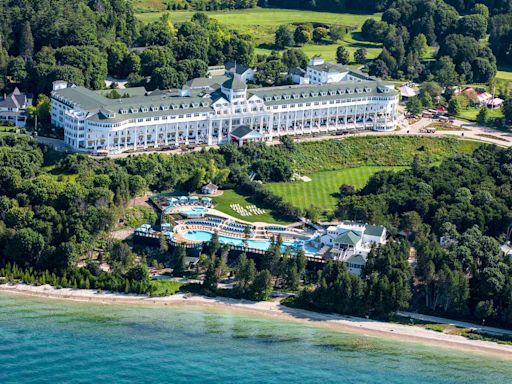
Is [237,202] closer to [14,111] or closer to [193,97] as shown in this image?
[193,97]

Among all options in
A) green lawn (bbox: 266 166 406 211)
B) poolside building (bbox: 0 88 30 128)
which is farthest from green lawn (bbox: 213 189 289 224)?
poolside building (bbox: 0 88 30 128)

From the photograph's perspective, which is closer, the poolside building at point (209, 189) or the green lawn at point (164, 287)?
the green lawn at point (164, 287)

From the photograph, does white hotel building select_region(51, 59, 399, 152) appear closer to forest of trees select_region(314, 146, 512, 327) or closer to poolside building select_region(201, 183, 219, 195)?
poolside building select_region(201, 183, 219, 195)

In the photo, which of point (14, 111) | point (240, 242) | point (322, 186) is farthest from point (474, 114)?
point (14, 111)

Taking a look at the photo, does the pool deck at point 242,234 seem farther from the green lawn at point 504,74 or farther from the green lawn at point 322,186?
the green lawn at point 504,74

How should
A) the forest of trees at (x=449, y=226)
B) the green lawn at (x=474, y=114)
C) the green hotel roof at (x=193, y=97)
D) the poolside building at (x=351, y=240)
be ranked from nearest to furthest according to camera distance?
the forest of trees at (x=449, y=226) < the poolside building at (x=351, y=240) < the green hotel roof at (x=193, y=97) < the green lawn at (x=474, y=114)

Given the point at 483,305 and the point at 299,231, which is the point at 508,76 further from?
the point at 483,305

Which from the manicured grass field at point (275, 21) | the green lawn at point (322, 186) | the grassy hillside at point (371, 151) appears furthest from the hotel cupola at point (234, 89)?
the manicured grass field at point (275, 21)

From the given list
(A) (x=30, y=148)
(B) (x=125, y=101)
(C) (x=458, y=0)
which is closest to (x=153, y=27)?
(B) (x=125, y=101)
